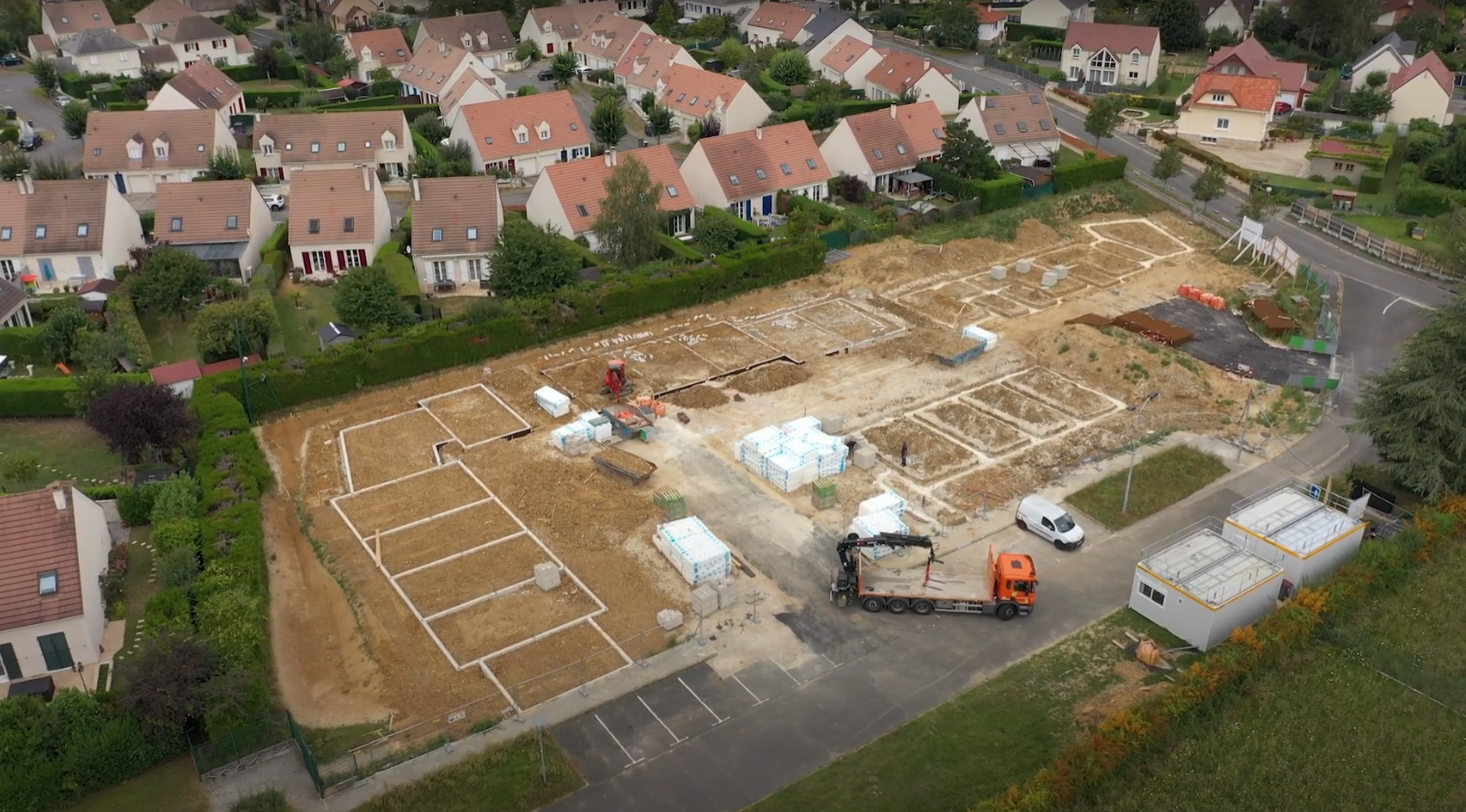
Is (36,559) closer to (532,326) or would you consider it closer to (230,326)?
(230,326)

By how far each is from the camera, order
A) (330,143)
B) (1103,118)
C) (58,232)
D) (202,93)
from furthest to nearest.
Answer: (202,93), (1103,118), (330,143), (58,232)

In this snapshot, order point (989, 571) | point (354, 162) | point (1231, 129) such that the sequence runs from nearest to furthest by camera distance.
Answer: point (989, 571) → point (354, 162) → point (1231, 129)

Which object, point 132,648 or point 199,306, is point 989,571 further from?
point 199,306

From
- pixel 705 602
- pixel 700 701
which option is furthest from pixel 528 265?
pixel 700 701

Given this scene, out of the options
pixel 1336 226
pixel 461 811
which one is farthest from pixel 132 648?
pixel 1336 226

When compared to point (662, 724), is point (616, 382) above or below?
above

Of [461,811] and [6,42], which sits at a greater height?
[6,42]

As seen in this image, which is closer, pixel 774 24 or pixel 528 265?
pixel 528 265
